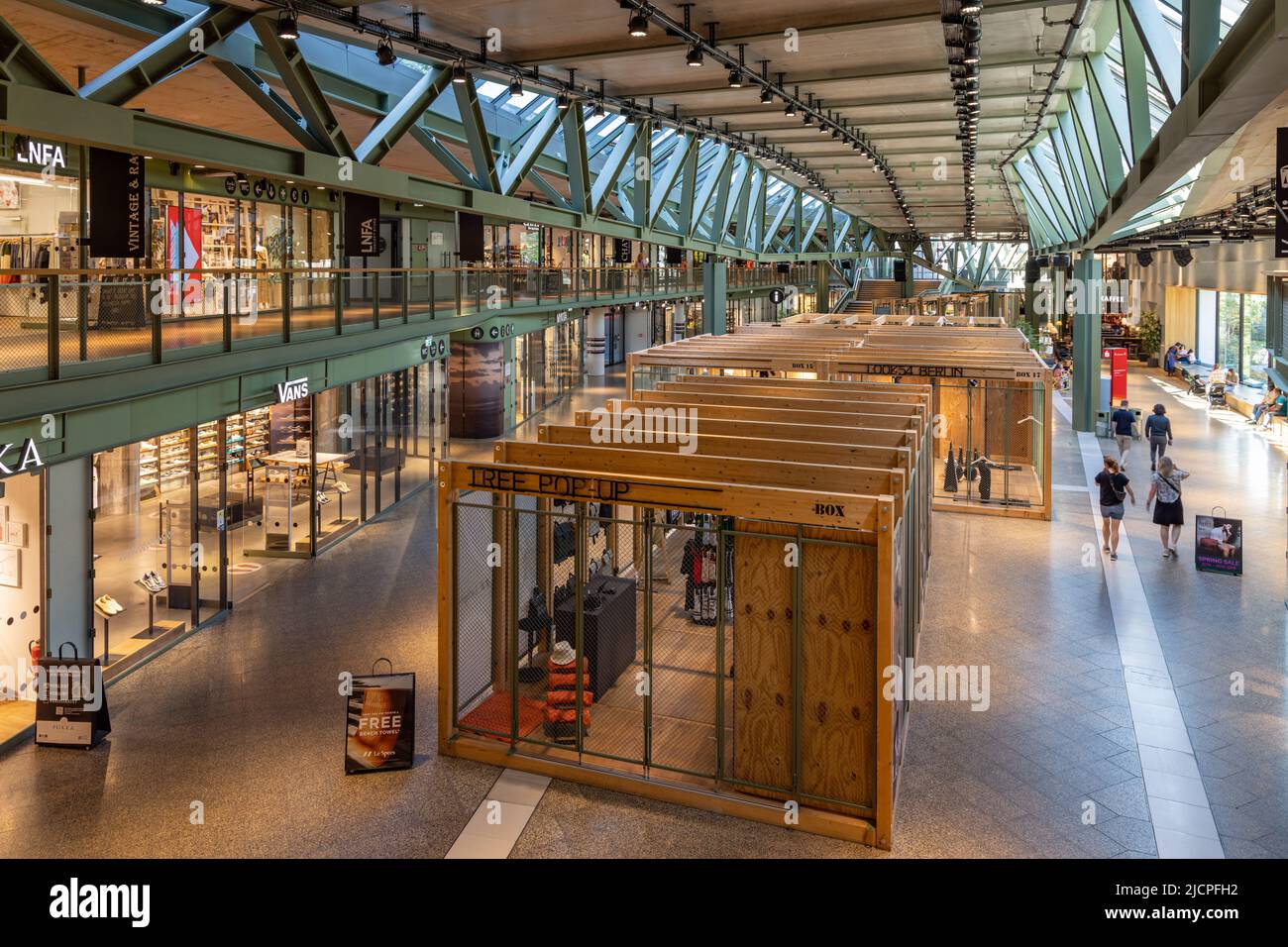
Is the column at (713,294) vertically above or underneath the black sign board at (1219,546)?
above

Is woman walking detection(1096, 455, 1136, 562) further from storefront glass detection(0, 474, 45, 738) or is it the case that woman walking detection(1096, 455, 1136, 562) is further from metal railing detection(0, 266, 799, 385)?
storefront glass detection(0, 474, 45, 738)

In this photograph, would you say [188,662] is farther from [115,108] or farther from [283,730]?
[115,108]

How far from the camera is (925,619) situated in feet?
34.5

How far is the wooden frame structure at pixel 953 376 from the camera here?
1566cm

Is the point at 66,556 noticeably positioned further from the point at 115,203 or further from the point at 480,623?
the point at 480,623

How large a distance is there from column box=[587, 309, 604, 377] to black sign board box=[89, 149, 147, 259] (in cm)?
3020

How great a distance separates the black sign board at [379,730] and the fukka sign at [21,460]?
3.04 m

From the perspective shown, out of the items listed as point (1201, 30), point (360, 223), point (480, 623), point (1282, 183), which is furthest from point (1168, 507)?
point (360, 223)

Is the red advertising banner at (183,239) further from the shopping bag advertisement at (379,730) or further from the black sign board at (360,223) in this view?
the shopping bag advertisement at (379,730)

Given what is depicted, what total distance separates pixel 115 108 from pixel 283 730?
5506 millimetres

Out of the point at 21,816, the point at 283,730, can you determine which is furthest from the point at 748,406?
the point at 21,816

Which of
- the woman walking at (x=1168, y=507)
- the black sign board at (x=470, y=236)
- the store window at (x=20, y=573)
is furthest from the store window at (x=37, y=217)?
the woman walking at (x=1168, y=507)
